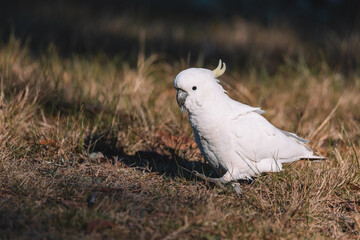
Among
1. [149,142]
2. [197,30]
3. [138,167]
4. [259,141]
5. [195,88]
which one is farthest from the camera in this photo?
[197,30]

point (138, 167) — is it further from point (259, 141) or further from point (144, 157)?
point (259, 141)

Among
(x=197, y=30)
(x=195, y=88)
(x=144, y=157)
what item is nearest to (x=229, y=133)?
(x=195, y=88)

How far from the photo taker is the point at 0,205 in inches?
81.4

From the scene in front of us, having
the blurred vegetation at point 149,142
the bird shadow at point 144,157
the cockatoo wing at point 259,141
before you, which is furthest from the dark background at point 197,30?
the cockatoo wing at point 259,141

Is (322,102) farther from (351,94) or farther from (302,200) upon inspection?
(302,200)

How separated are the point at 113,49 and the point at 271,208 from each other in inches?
165

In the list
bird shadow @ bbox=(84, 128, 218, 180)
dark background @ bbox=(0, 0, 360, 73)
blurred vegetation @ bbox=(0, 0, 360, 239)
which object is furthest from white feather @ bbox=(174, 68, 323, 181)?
dark background @ bbox=(0, 0, 360, 73)

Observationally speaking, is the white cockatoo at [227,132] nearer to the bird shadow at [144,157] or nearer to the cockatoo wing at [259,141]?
the cockatoo wing at [259,141]

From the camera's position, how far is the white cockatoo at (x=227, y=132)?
2.36 m

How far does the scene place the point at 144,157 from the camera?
324 centimetres

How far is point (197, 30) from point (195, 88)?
5093 mm

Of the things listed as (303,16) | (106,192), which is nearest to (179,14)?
(303,16)

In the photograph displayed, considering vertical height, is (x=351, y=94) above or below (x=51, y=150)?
above

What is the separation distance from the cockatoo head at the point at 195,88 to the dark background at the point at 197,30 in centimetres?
279
